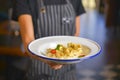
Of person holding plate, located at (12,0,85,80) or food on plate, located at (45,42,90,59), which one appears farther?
person holding plate, located at (12,0,85,80)

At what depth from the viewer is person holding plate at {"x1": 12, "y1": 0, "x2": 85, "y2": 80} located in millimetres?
1077

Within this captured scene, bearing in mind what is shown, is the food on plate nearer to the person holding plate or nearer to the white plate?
the white plate

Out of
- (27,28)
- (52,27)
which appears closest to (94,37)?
(52,27)

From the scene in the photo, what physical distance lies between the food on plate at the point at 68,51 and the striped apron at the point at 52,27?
0.16m

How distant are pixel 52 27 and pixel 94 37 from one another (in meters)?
2.69

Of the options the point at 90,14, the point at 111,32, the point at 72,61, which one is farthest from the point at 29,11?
the point at 90,14

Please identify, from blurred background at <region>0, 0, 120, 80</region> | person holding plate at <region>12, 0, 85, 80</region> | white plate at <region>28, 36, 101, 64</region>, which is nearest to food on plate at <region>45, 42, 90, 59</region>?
white plate at <region>28, 36, 101, 64</region>

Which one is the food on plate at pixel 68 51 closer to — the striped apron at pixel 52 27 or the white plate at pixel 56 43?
the white plate at pixel 56 43

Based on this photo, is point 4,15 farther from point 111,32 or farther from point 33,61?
point 111,32

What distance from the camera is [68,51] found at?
972 mm

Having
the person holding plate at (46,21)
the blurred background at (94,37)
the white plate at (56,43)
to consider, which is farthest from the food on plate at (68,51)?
the blurred background at (94,37)

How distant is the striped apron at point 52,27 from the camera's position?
1.13 m

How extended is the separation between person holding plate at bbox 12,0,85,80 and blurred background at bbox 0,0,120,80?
91 cm

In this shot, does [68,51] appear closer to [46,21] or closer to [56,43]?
[56,43]
